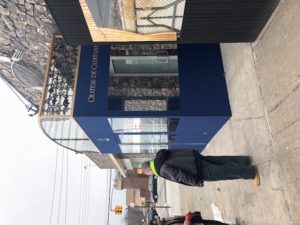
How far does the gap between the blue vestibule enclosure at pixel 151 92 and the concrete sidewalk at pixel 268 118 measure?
45cm

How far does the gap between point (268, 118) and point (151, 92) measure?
11.4 ft

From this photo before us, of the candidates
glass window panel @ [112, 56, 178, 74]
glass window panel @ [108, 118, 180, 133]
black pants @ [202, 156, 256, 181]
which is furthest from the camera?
glass window panel @ [112, 56, 178, 74]

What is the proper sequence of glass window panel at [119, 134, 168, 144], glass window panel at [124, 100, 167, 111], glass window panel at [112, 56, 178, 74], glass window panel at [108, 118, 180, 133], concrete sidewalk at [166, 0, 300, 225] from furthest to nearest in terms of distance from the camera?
glass window panel at [119, 134, 168, 144] → glass window panel at [112, 56, 178, 74] → glass window panel at [108, 118, 180, 133] → glass window panel at [124, 100, 167, 111] → concrete sidewalk at [166, 0, 300, 225]

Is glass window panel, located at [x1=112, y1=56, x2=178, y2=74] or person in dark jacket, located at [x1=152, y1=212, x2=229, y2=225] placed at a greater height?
glass window panel, located at [x1=112, y1=56, x2=178, y2=74]

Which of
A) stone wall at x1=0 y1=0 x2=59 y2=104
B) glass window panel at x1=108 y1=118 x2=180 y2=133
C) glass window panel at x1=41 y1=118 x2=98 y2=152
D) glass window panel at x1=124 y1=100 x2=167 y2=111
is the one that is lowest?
glass window panel at x1=108 y1=118 x2=180 y2=133

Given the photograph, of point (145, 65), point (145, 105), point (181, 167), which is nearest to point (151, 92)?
point (145, 65)

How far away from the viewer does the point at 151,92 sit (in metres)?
7.26

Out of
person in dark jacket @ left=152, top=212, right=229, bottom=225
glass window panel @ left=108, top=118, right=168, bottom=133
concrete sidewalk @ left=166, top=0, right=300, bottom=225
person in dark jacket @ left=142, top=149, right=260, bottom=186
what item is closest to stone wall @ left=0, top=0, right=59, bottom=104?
glass window panel @ left=108, top=118, right=168, bottom=133

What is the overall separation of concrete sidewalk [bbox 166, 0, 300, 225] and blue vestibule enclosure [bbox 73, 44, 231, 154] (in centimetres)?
45

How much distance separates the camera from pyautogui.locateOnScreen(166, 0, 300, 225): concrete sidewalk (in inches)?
144

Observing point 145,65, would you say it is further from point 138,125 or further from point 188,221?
point 188,221

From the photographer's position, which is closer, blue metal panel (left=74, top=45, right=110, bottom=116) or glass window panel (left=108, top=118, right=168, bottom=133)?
blue metal panel (left=74, top=45, right=110, bottom=116)

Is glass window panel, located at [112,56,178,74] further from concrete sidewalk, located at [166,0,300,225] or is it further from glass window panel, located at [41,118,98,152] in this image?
glass window panel, located at [41,118,98,152]

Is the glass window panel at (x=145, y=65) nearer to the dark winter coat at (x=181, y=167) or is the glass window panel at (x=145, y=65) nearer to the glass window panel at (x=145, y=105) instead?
the glass window panel at (x=145, y=105)
